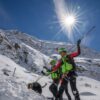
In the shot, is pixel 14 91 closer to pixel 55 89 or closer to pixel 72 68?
pixel 72 68

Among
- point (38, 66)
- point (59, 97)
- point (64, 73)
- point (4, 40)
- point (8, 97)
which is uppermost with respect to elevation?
point (4, 40)

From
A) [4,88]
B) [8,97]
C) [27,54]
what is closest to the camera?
[8,97]

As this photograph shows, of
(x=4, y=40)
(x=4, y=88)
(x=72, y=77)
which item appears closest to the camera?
(x=4, y=88)

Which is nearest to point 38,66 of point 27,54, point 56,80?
point 27,54

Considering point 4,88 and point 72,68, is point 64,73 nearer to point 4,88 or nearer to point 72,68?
point 72,68

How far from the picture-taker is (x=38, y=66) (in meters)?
56.9

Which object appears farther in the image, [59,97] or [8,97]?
[59,97]

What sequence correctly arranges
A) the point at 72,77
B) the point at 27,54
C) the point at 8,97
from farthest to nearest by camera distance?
the point at 27,54 < the point at 72,77 < the point at 8,97

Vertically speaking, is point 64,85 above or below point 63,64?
below

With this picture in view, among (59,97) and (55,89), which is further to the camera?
(55,89)

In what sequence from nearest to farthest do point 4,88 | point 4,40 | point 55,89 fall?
point 4,88, point 55,89, point 4,40

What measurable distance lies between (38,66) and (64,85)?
47.5 m

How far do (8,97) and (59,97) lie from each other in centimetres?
273

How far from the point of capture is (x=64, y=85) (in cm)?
963
